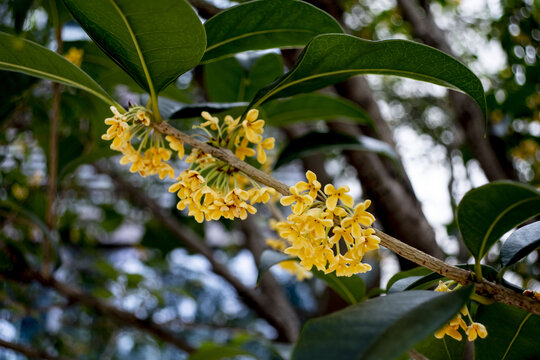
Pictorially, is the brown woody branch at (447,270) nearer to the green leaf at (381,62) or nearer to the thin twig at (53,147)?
the green leaf at (381,62)

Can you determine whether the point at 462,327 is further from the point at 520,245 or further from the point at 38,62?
the point at 38,62

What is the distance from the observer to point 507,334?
641 mm

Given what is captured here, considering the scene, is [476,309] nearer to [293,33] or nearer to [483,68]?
[293,33]

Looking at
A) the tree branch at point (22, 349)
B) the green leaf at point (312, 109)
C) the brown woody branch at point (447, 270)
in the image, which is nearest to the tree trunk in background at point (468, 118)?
the green leaf at point (312, 109)

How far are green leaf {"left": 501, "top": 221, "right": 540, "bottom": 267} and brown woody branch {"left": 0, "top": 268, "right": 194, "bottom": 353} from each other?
1.35 m

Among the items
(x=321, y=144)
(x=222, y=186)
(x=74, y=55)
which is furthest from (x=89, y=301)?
(x=222, y=186)

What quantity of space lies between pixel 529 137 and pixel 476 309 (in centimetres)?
172

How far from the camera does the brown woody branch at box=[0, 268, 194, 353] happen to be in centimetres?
149

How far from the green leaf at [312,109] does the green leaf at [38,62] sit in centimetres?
43

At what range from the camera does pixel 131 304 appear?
2963 millimetres

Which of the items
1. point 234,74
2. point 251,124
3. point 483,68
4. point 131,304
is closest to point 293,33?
point 251,124

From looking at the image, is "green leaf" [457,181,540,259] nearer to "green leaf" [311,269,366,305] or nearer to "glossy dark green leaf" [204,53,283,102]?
"green leaf" [311,269,366,305]

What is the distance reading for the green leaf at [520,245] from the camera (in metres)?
0.56

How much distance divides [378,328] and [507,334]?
314 mm
